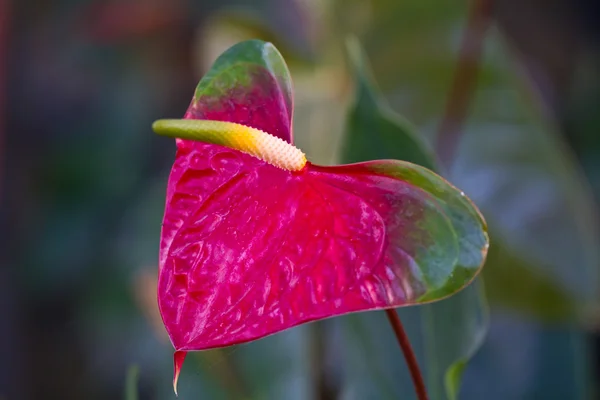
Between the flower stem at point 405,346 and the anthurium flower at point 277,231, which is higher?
the anthurium flower at point 277,231

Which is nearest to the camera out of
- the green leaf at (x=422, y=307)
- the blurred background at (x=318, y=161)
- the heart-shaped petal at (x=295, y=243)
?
the heart-shaped petal at (x=295, y=243)

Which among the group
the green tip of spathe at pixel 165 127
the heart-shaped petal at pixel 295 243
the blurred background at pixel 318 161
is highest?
the green tip of spathe at pixel 165 127

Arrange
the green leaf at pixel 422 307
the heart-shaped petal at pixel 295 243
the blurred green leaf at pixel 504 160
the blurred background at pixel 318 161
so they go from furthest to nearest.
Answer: the blurred green leaf at pixel 504 160 → the blurred background at pixel 318 161 → the green leaf at pixel 422 307 → the heart-shaped petal at pixel 295 243

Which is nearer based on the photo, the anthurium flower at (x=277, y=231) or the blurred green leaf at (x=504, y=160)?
the anthurium flower at (x=277, y=231)

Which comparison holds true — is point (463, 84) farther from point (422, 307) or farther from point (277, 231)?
point (277, 231)

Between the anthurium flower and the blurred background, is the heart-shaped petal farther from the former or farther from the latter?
the blurred background

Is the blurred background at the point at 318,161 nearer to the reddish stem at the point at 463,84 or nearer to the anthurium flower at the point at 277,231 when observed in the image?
the reddish stem at the point at 463,84

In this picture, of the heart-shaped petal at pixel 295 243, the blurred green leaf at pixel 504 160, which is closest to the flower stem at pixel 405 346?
the heart-shaped petal at pixel 295 243

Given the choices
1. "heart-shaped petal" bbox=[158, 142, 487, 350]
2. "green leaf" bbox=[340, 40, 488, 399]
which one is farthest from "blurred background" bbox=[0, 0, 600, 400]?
"heart-shaped petal" bbox=[158, 142, 487, 350]
